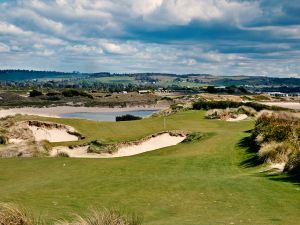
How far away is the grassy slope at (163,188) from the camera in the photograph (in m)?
12.8

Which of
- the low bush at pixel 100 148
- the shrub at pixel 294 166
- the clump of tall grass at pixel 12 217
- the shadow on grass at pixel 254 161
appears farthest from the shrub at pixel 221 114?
the clump of tall grass at pixel 12 217

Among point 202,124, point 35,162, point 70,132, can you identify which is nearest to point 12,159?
point 35,162

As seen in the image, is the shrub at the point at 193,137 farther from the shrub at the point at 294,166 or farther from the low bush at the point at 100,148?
the shrub at the point at 294,166

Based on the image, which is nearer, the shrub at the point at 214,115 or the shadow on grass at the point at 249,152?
the shadow on grass at the point at 249,152

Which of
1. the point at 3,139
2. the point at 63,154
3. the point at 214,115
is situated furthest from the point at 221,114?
the point at 3,139

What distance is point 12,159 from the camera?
2597 centimetres

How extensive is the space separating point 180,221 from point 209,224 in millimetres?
839

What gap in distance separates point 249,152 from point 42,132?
2091 cm

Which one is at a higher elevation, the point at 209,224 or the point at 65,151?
the point at 209,224

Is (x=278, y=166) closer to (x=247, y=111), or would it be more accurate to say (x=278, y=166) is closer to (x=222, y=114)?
(x=222, y=114)

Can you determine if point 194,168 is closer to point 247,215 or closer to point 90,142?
point 247,215

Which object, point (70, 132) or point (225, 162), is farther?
point (70, 132)

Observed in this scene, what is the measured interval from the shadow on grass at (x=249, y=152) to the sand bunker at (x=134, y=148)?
8664mm

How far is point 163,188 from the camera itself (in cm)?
1678
